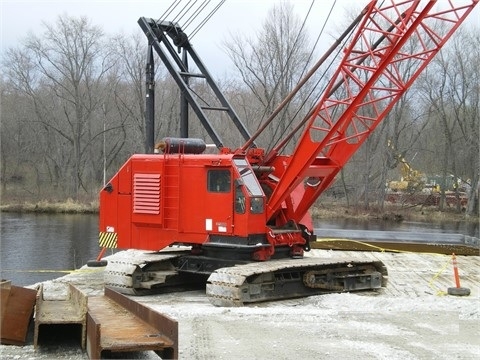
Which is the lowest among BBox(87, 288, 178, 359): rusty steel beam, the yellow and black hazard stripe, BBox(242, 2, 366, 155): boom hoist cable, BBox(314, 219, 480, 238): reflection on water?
BBox(87, 288, 178, 359): rusty steel beam

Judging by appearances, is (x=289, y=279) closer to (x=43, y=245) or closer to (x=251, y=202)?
(x=251, y=202)

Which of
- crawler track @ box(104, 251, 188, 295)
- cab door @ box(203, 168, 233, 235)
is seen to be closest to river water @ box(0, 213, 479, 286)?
crawler track @ box(104, 251, 188, 295)

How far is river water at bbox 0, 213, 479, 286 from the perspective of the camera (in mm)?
19188

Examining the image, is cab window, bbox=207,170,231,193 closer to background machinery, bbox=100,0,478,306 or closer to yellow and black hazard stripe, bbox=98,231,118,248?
background machinery, bbox=100,0,478,306

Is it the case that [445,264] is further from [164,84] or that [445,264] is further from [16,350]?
[164,84]

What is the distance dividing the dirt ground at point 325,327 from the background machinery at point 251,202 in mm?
424

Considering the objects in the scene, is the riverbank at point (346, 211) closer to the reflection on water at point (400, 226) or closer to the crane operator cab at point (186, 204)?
the reflection on water at point (400, 226)

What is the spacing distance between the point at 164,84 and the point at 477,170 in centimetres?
2259

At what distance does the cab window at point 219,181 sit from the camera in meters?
11.5

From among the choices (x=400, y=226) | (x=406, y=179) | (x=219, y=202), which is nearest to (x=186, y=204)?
(x=219, y=202)

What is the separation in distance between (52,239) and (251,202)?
16867mm

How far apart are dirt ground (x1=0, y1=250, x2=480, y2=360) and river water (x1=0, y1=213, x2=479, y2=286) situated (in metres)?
6.68

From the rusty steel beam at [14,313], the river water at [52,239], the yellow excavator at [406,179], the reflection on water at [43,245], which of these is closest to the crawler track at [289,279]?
the rusty steel beam at [14,313]

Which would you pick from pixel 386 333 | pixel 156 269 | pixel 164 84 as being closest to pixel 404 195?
pixel 164 84
